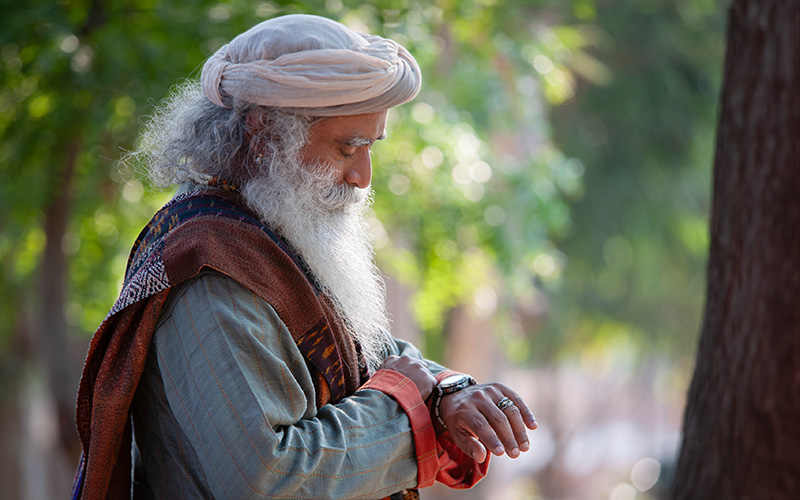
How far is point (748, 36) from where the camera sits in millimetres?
2988

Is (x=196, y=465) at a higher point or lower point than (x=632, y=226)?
higher

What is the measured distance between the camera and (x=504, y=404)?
72.4 inches

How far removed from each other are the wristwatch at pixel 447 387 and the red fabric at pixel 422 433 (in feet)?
0.11

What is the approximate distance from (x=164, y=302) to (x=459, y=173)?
5131 millimetres

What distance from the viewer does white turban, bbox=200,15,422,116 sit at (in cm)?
185

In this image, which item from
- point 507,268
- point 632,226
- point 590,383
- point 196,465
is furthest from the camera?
point 590,383

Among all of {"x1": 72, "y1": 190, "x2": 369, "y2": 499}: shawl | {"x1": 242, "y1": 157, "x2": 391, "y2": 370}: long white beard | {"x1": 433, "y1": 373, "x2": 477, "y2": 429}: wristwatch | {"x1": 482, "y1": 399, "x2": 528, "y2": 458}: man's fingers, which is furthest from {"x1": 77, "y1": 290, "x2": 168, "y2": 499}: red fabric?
{"x1": 482, "y1": 399, "x2": 528, "y2": 458}: man's fingers

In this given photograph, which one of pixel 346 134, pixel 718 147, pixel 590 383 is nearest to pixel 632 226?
pixel 718 147

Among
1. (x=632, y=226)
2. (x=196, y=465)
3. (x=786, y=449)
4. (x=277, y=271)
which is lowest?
(x=632, y=226)

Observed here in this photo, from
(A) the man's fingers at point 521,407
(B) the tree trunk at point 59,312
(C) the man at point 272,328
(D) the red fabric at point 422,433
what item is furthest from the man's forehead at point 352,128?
(B) the tree trunk at point 59,312

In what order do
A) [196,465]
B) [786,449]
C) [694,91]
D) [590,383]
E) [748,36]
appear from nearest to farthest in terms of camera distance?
[196,465], [786,449], [748,36], [694,91], [590,383]

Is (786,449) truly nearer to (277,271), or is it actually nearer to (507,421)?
(507,421)

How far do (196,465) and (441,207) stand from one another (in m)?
5.27

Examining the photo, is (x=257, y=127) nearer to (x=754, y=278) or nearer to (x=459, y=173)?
(x=754, y=278)
